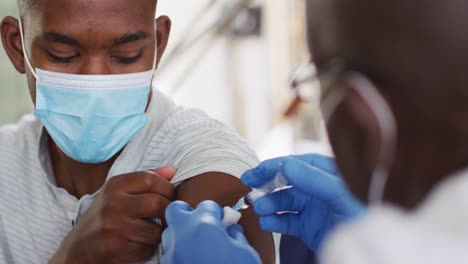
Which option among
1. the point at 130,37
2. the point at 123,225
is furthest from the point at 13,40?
the point at 123,225

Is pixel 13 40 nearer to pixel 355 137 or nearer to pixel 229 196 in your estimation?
pixel 229 196

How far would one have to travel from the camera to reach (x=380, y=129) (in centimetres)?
79

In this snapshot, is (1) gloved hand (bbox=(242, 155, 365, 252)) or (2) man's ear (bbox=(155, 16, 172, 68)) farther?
(2) man's ear (bbox=(155, 16, 172, 68))

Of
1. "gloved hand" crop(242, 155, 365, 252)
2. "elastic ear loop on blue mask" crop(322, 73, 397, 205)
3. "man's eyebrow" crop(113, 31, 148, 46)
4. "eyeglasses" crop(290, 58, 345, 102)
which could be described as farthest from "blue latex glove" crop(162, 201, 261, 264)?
"man's eyebrow" crop(113, 31, 148, 46)

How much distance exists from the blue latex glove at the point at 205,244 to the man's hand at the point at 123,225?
20 centimetres

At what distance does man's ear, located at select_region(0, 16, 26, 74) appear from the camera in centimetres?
180

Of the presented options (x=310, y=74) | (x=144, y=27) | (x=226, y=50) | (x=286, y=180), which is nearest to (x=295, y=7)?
(x=226, y=50)

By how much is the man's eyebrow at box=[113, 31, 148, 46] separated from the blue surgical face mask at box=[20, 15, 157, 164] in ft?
0.26

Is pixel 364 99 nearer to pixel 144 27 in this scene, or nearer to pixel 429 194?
pixel 429 194

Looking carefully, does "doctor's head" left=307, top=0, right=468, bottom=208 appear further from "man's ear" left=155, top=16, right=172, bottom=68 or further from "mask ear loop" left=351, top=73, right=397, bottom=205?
"man's ear" left=155, top=16, right=172, bottom=68

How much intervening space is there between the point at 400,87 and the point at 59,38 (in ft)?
Answer: 3.43

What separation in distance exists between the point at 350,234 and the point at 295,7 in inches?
161

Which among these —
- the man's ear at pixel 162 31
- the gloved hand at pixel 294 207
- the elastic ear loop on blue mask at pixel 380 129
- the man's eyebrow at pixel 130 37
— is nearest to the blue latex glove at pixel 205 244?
the gloved hand at pixel 294 207

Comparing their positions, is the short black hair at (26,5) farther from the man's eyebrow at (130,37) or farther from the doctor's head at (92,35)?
the man's eyebrow at (130,37)
